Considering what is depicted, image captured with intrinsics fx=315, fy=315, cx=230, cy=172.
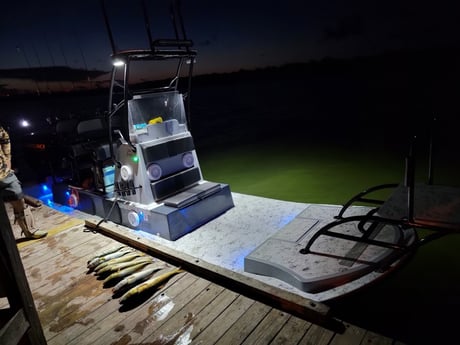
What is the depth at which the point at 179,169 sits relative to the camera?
6.77 metres

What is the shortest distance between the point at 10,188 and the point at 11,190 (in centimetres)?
4

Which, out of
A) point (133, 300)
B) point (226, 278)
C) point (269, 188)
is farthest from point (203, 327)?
point (269, 188)

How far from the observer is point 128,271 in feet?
14.1

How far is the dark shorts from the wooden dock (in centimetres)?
144

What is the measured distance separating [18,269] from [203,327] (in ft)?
6.04

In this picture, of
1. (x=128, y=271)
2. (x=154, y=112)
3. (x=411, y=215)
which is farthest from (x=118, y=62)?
(x=411, y=215)

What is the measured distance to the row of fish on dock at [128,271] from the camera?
13.0 ft

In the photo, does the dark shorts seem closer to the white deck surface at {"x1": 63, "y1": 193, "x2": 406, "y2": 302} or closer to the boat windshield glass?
the boat windshield glass

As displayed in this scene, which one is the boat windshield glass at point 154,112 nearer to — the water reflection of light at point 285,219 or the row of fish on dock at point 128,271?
the row of fish on dock at point 128,271

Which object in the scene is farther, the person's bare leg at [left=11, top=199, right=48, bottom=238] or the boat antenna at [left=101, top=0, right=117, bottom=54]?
the person's bare leg at [left=11, top=199, right=48, bottom=238]

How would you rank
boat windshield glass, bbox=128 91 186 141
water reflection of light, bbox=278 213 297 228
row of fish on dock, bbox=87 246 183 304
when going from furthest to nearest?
water reflection of light, bbox=278 213 297 228
boat windshield glass, bbox=128 91 186 141
row of fish on dock, bbox=87 246 183 304

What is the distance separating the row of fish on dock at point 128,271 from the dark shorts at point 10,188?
6.00 ft

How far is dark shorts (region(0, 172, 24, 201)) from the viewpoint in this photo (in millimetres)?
5168

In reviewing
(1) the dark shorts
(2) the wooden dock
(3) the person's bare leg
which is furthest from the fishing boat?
(1) the dark shorts
